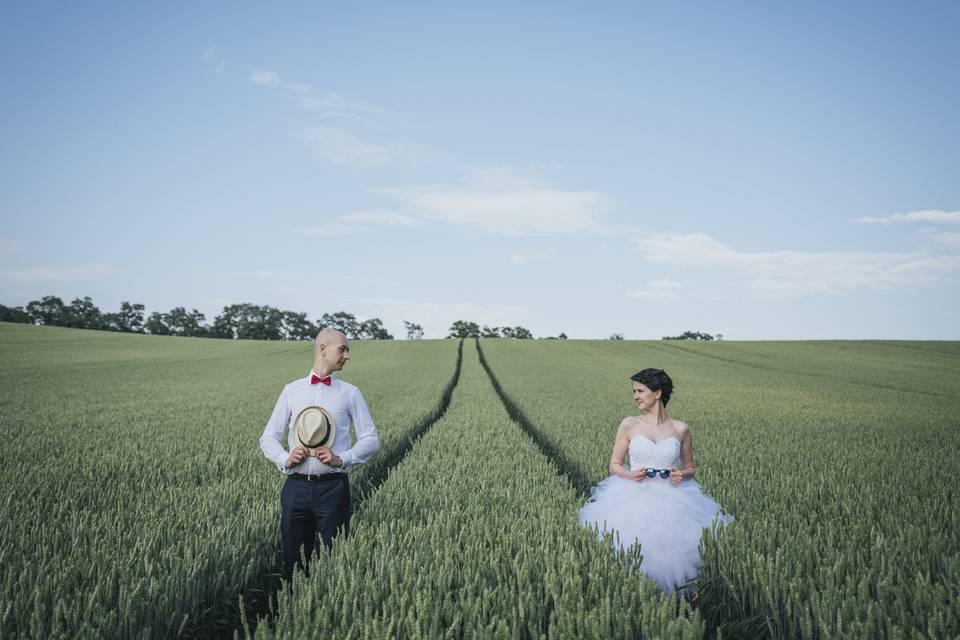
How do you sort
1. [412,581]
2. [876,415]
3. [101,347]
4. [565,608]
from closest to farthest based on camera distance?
[565,608] < [412,581] < [876,415] < [101,347]

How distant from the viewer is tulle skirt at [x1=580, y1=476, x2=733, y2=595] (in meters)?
3.98

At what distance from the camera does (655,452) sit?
443cm

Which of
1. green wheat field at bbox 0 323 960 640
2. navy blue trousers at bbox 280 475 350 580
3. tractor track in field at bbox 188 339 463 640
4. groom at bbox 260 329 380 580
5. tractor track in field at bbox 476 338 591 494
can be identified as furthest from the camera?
tractor track in field at bbox 476 338 591 494

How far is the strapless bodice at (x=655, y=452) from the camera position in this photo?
440cm

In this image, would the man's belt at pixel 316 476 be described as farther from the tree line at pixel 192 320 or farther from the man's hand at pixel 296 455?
the tree line at pixel 192 320

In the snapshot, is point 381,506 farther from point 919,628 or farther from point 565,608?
point 919,628

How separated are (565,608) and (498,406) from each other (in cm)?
1222

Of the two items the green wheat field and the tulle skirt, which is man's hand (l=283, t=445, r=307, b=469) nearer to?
the green wheat field

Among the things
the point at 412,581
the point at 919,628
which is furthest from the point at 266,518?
the point at 919,628

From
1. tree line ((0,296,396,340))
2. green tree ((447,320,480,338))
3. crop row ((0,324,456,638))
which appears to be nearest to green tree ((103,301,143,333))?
tree line ((0,296,396,340))

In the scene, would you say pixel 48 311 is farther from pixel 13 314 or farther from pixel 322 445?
pixel 322 445

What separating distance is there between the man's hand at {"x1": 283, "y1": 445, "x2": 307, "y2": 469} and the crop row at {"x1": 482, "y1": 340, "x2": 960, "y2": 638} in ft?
8.64

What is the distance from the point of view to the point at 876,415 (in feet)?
47.5

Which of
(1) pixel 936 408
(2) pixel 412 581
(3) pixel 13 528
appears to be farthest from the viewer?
(1) pixel 936 408
